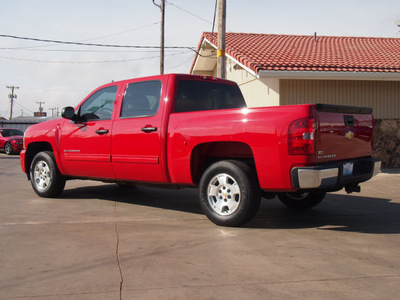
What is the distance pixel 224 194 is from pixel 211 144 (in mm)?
704

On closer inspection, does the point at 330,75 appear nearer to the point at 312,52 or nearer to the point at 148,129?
the point at 312,52

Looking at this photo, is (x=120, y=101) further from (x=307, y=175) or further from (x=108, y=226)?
(x=307, y=175)

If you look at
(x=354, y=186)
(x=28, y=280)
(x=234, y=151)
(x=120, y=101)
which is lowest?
(x=28, y=280)

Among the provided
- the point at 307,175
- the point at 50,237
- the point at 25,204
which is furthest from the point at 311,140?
the point at 25,204

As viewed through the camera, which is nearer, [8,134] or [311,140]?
[311,140]

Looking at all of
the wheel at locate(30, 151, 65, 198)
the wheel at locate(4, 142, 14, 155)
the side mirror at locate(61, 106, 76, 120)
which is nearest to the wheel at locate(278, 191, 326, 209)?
the side mirror at locate(61, 106, 76, 120)

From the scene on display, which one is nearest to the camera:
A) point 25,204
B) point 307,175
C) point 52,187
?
point 307,175

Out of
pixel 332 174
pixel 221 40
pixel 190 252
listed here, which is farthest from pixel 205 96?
pixel 221 40

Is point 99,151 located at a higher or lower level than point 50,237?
higher

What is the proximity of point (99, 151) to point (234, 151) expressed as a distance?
216 centimetres

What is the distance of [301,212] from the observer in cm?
678

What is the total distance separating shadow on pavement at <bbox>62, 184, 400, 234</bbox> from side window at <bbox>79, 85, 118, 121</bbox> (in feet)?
5.03

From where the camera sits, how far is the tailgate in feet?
16.5

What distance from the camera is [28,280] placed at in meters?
3.70
